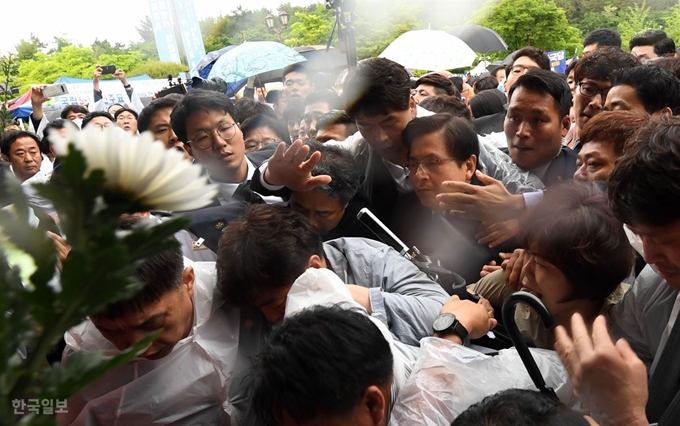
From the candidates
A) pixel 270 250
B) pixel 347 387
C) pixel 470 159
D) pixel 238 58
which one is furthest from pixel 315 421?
pixel 238 58

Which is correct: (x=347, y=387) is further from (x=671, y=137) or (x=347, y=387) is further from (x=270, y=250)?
(x=671, y=137)

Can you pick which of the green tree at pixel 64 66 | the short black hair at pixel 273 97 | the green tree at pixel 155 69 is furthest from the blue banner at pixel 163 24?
the short black hair at pixel 273 97

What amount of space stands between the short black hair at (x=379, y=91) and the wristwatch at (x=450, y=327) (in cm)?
117

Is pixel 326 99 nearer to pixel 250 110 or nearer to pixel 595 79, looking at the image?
pixel 250 110

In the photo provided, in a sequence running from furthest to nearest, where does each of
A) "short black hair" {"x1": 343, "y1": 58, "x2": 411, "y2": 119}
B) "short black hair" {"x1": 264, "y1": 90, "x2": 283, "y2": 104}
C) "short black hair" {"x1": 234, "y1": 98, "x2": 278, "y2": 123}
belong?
"short black hair" {"x1": 264, "y1": 90, "x2": 283, "y2": 104}, "short black hair" {"x1": 234, "y1": 98, "x2": 278, "y2": 123}, "short black hair" {"x1": 343, "y1": 58, "x2": 411, "y2": 119}

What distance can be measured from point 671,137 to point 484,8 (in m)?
17.2

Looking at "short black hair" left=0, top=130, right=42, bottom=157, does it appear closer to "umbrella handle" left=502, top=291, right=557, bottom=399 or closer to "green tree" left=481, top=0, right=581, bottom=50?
"umbrella handle" left=502, top=291, right=557, bottom=399

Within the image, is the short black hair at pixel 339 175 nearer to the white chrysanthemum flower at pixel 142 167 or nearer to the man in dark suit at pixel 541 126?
the man in dark suit at pixel 541 126

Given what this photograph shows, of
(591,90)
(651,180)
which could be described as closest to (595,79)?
(591,90)

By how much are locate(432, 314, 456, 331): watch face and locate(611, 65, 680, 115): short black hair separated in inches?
68.8

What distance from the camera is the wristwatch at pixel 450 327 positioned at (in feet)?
5.43

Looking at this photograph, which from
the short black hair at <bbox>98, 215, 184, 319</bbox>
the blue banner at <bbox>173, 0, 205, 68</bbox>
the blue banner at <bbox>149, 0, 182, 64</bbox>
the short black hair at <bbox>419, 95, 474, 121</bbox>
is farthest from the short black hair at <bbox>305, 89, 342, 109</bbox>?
the blue banner at <bbox>149, 0, 182, 64</bbox>

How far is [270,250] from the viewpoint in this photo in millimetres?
1801

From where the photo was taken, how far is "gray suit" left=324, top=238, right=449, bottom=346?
5.75 ft
